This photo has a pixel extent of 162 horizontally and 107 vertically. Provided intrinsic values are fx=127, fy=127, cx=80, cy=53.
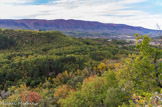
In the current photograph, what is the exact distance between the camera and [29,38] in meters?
97.1

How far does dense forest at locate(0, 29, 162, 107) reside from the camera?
9570 mm

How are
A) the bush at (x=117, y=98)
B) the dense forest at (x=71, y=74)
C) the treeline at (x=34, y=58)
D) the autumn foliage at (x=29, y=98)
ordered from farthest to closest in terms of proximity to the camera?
the treeline at (x=34, y=58) < the autumn foliage at (x=29, y=98) < the bush at (x=117, y=98) < the dense forest at (x=71, y=74)

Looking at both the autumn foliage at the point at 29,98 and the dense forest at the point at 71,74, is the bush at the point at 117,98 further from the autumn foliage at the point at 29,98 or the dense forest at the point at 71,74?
the autumn foliage at the point at 29,98

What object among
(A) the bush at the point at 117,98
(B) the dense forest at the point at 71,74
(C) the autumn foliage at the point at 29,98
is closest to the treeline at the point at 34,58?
(B) the dense forest at the point at 71,74

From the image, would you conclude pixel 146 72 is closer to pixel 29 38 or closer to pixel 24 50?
pixel 24 50

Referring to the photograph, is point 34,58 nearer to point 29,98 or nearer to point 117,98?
point 29,98

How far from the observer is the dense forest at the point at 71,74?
957cm

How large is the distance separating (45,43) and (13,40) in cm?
2190

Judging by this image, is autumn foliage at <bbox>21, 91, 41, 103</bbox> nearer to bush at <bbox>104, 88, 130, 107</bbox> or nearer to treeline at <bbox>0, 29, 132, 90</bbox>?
bush at <bbox>104, 88, 130, 107</bbox>

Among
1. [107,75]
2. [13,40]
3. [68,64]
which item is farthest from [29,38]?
[107,75]

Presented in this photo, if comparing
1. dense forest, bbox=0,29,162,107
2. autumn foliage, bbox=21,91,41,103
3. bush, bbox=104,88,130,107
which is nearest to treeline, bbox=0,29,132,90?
dense forest, bbox=0,29,162,107

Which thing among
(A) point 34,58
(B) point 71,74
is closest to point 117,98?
(B) point 71,74

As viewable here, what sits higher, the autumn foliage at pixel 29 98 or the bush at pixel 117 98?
the bush at pixel 117 98

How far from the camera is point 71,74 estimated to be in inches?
2235
